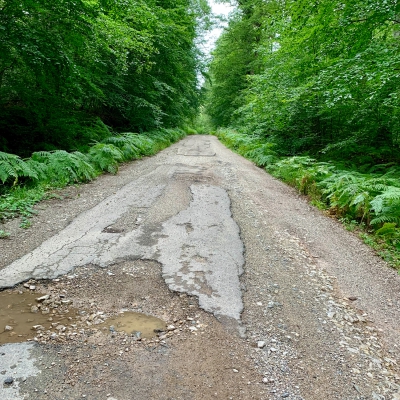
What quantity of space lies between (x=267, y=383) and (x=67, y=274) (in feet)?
7.34

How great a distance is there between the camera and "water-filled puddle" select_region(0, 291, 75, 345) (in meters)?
2.29

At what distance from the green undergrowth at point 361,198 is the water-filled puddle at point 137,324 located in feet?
10.9

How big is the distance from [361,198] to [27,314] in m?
5.23

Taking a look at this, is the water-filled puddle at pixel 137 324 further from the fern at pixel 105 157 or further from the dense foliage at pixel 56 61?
the dense foliage at pixel 56 61

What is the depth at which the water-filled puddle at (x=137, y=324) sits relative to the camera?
238 centimetres

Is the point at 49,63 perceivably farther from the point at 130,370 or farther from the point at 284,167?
the point at 130,370

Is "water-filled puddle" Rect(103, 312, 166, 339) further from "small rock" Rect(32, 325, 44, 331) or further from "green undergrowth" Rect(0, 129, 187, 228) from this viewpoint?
"green undergrowth" Rect(0, 129, 187, 228)

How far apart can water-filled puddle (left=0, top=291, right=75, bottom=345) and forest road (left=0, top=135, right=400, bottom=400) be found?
0.07 feet

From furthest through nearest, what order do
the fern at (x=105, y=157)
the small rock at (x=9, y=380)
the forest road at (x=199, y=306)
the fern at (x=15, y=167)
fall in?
1. the fern at (x=105, y=157)
2. the fern at (x=15, y=167)
3. the forest road at (x=199, y=306)
4. the small rock at (x=9, y=380)

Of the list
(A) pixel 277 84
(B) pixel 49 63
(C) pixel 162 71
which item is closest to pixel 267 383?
(B) pixel 49 63

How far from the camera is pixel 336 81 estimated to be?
6.95m

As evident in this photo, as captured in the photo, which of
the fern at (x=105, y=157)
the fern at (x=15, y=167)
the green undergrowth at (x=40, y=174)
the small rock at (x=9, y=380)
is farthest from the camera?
the fern at (x=105, y=157)

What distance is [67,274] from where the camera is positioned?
310 centimetres

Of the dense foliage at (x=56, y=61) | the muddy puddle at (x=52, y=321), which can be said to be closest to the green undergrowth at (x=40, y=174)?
the dense foliage at (x=56, y=61)
